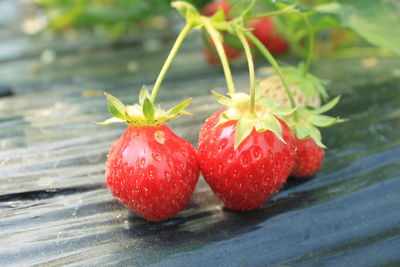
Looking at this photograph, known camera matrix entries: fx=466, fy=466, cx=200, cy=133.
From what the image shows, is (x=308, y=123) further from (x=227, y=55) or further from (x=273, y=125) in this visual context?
(x=227, y=55)

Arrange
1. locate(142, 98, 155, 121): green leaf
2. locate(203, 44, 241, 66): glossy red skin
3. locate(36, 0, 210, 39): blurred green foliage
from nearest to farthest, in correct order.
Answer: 1. locate(142, 98, 155, 121): green leaf
2. locate(203, 44, 241, 66): glossy red skin
3. locate(36, 0, 210, 39): blurred green foliage

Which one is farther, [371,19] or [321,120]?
[371,19]

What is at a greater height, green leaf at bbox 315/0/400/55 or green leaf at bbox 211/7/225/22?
green leaf at bbox 211/7/225/22

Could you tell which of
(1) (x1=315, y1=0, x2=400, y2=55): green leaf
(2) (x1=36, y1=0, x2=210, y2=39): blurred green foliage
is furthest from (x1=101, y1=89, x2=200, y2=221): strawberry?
(2) (x1=36, y1=0, x2=210, y2=39): blurred green foliage

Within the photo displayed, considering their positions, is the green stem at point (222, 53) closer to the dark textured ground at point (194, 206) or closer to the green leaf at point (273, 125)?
the green leaf at point (273, 125)

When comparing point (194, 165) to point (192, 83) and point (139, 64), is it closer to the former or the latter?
point (192, 83)

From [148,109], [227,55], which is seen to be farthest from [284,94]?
[227,55]

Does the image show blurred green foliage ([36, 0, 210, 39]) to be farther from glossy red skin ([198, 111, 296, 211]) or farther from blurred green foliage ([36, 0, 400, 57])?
glossy red skin ([198, 111, 296, 211])
